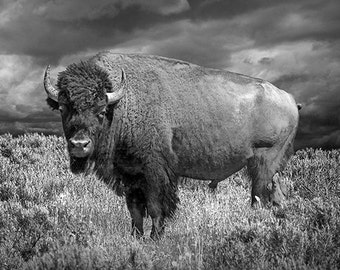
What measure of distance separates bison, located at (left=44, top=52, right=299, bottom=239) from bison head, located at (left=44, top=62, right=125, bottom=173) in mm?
13

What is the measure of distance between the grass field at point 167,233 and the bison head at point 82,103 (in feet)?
3.09

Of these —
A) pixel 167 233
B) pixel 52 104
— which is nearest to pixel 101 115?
pixel 52 104

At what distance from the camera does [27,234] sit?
5914 millimetres

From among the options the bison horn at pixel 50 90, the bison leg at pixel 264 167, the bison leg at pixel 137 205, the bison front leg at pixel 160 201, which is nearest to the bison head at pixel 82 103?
the bison horn at pixel 50 90

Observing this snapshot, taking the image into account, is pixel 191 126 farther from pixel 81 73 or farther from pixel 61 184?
pixel 61 184

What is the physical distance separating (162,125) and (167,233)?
1.47 metres

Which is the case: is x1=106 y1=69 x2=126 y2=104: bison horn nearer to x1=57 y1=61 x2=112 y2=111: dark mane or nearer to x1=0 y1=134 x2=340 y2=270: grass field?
x1=57 y1=61 x2=112 y2=111: dark mane

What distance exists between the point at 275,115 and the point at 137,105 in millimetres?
2408

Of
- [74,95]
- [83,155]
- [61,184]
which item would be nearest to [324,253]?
[83,155]

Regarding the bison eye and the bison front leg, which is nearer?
the bison eye

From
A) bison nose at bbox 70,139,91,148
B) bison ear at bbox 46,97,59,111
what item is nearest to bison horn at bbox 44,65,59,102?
bison ear at bbox 46,97,59,111

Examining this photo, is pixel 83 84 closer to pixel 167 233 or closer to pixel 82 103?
pixel 82 103

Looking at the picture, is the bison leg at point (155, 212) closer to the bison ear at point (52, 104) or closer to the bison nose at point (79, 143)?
the bison nose at point (79, 143)

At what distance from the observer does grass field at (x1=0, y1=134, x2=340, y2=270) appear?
179 inches
